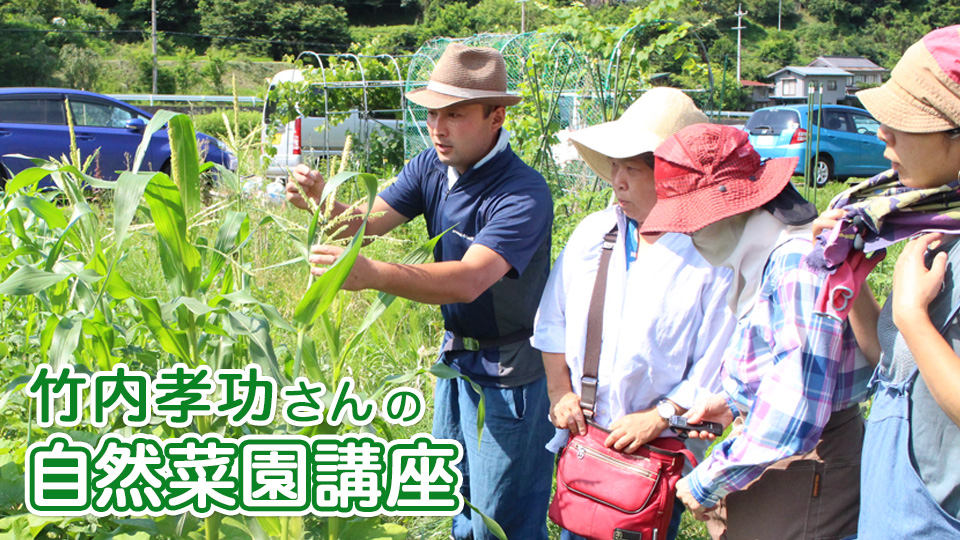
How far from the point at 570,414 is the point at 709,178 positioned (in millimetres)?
732

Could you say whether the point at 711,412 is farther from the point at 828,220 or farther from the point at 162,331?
the point at 162,331

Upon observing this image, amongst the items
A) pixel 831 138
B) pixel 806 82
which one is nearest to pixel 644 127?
pixel 831 138

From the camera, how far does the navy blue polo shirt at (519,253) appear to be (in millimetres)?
2217

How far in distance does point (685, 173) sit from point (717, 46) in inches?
2990

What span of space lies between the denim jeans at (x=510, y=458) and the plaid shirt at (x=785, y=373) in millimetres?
805

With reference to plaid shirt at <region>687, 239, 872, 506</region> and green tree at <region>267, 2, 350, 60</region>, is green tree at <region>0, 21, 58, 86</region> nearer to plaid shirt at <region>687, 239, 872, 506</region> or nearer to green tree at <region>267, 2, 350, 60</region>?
green tree at <region>267, 2, 350, 60</region>

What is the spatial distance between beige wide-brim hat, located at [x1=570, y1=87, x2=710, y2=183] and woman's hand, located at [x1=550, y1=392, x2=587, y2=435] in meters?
0.64

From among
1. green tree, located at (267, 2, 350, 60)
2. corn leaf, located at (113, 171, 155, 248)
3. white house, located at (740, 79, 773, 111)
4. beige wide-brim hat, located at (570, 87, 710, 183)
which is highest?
green tree, located at (267, 2, 350, 60)

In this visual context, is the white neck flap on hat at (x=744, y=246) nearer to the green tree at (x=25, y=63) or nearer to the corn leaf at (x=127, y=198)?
the corn leaf at (x=127, y=198)

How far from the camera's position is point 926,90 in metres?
1.25

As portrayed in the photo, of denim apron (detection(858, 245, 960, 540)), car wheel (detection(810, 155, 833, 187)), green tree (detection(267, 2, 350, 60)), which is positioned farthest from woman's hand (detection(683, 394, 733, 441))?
green tree (detection(267, 2, 350, 60))

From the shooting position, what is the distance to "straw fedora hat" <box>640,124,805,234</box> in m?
1.54

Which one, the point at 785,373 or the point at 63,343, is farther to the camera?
the point at 63,343

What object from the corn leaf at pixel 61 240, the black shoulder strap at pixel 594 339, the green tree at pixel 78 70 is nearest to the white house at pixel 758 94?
the green tree at pixel 78 70
